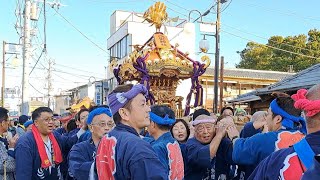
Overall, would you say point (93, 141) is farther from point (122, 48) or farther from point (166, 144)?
point (122, 48)

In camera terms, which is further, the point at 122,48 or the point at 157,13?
the point at 122,48

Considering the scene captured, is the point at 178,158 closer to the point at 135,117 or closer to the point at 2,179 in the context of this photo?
the point at 135,117

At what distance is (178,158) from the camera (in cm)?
342

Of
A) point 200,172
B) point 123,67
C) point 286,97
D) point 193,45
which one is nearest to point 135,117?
point 286,97

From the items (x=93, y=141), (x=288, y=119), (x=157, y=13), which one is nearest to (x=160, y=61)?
(x=157, y=13)

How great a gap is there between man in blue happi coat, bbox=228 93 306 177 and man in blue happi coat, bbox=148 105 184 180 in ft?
1.86

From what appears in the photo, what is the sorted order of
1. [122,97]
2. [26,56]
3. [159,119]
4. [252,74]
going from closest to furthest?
[122,97], [159,119], [26,56], [252,74]

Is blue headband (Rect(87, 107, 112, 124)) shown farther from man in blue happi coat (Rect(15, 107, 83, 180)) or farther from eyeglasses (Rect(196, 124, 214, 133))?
eyeglasses (Rect(196, 124, 214, 133))

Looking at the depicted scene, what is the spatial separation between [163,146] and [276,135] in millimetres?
1001

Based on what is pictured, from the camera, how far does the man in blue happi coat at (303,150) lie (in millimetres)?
1908

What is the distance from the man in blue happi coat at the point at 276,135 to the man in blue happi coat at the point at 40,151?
236 cm

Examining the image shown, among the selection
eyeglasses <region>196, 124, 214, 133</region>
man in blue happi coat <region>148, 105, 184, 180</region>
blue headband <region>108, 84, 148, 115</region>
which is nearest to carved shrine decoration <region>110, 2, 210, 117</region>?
eyeglasses <region>196, 124, 214, 133</region>

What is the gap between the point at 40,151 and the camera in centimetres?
436

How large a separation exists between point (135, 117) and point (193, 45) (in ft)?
84.0
